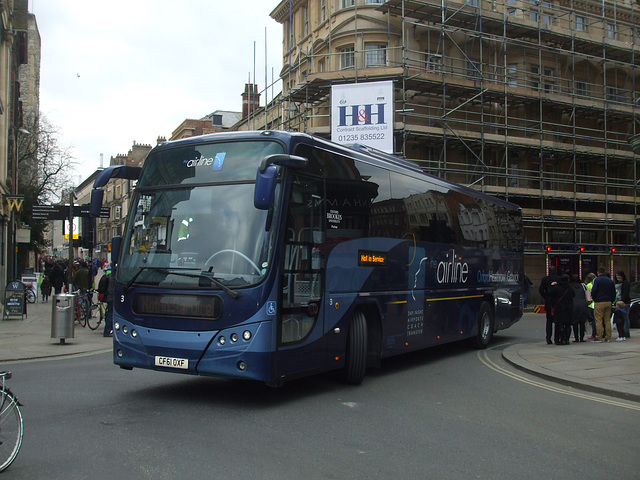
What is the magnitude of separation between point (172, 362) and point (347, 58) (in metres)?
28.4

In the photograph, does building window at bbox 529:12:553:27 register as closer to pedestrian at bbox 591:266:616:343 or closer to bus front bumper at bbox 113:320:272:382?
pedestrian at bbox 591:266:616:343

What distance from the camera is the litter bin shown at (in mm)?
14992

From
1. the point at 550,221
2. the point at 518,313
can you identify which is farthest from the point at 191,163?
the point at 550,221

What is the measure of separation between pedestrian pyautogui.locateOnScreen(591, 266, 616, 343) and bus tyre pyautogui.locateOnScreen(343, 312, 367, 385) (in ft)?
29.1

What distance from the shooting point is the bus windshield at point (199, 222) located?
8.09 m

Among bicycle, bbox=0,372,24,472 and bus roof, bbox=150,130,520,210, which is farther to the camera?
bus roof, bbox=150,130,520,210

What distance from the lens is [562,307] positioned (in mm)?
15805

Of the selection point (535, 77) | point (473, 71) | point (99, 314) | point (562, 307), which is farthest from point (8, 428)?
point (535, 77)

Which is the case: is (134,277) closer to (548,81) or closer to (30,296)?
(30,296)

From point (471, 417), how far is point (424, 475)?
8.49ft

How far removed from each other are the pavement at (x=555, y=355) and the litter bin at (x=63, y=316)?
10 centimetres

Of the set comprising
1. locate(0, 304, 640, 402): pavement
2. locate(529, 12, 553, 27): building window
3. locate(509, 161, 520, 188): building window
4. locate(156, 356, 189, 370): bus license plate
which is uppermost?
locate(529, 12, 553, 27): building window

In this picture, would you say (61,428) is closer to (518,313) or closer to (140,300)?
(140,300)

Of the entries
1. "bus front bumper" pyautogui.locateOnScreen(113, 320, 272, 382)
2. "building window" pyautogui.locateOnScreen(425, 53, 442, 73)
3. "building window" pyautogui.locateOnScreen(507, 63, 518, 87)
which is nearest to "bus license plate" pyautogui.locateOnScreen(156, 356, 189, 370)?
"bus front bumper" pyautogui.locateOnScreen(113, 320, 272, 382)
